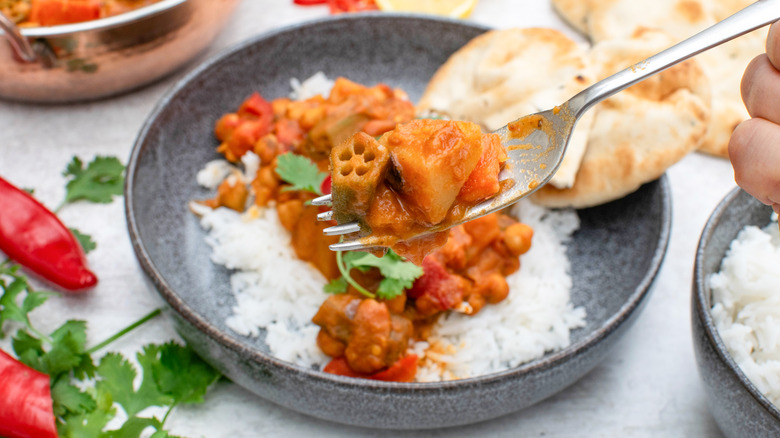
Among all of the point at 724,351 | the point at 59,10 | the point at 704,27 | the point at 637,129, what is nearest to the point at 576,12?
the point at 704,27

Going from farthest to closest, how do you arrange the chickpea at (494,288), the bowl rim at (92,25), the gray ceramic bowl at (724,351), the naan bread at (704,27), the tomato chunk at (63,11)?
the naan bread at (704,27) < the tomato chunk at (63,11) < the bowl rim at (92,25) < the chickpea at (494,288) < the gray ceramic bowl at (724,351)

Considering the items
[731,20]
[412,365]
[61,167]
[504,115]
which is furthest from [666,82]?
[61,167]

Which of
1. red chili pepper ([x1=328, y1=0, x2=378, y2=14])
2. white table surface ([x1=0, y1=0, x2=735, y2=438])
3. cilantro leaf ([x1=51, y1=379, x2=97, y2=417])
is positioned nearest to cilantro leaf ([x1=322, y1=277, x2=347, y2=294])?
white table surface ([x1=0, y1=0, x2=735, y2=438])

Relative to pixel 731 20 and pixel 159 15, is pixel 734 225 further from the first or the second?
pixel 159 15

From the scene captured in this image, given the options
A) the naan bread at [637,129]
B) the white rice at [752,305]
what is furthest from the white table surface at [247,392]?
the naan bread at [637,129]

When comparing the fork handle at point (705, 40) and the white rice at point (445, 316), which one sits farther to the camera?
the white rice at point (445, 316)

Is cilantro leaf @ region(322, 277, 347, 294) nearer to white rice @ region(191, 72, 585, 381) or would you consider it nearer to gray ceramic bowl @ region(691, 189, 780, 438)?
white rice @ region(191, 72, 585, 381)

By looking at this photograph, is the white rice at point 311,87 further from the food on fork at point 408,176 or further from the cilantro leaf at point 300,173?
the food on fork at point 408,176
